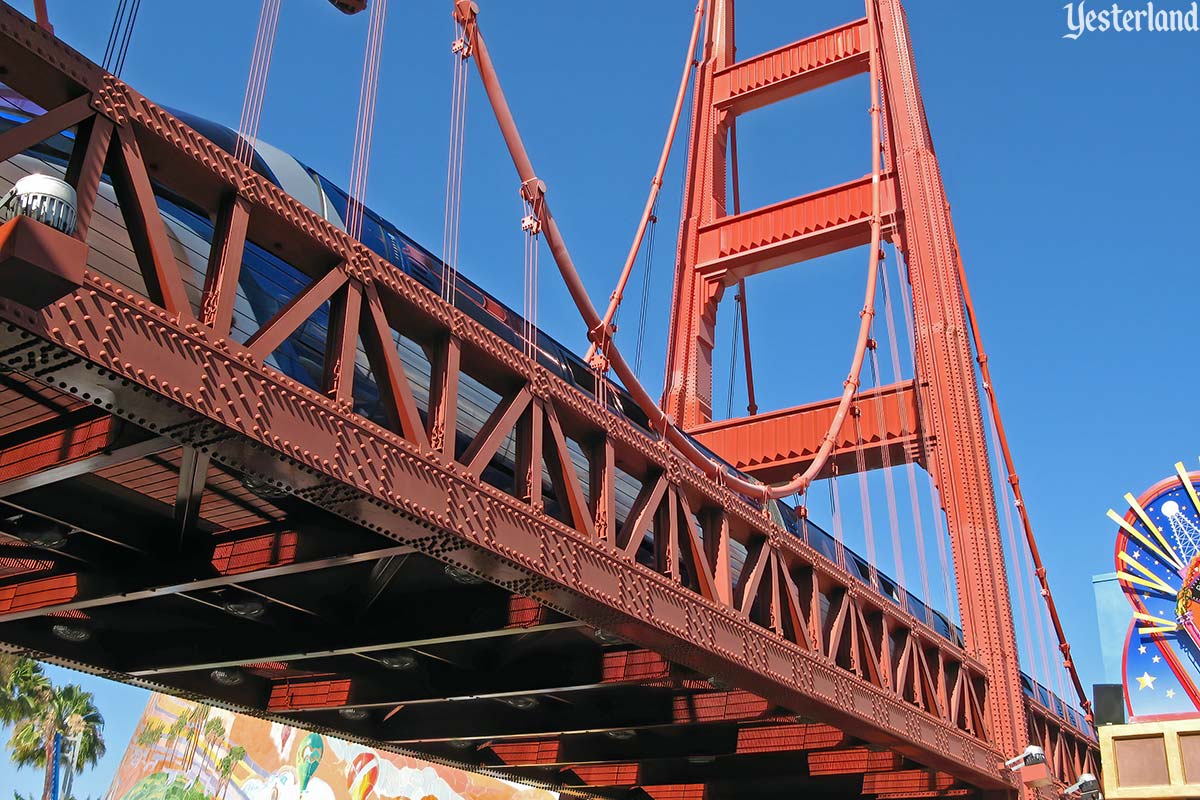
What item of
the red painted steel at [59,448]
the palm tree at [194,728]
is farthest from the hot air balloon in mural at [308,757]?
the red painted steel at [59,448]

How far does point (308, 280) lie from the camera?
25.9 ft

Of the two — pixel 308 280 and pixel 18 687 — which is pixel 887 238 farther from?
pixel 18 687

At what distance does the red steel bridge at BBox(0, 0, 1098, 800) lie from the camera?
5508mm

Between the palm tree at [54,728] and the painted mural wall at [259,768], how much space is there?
147 inches

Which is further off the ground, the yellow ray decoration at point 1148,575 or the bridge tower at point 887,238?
the bridge tower at point 887,238

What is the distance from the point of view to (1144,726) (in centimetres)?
1736

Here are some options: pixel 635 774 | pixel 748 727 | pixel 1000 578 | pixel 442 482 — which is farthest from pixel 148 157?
pixel 1000 578

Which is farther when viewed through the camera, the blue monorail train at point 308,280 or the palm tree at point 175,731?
the palm tree at point 175,731

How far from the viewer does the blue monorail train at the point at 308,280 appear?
712cm

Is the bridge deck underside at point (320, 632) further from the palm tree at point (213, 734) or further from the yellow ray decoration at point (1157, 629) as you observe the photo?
the palm tree at point (213, 734)

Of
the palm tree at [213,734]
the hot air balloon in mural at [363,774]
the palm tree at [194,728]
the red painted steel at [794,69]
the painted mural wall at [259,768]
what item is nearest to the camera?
the red painted steel at [794,69]

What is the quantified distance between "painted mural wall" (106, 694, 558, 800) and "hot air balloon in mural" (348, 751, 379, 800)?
0.03m

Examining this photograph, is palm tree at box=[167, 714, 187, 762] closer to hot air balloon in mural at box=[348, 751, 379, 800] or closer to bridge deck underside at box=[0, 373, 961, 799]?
hot air balloon in mural at box=[348, 751, 379, 800]

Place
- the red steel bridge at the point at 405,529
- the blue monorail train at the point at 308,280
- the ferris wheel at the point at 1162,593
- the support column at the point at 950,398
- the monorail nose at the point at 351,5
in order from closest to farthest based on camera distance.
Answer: the red steel bridge at the point at 405,529, the blue monorail train at the point at 308,280, the monorail nose at the point at 351,5, the support column at the point at 950,398, the ferris wheel at the point at 1162,593
